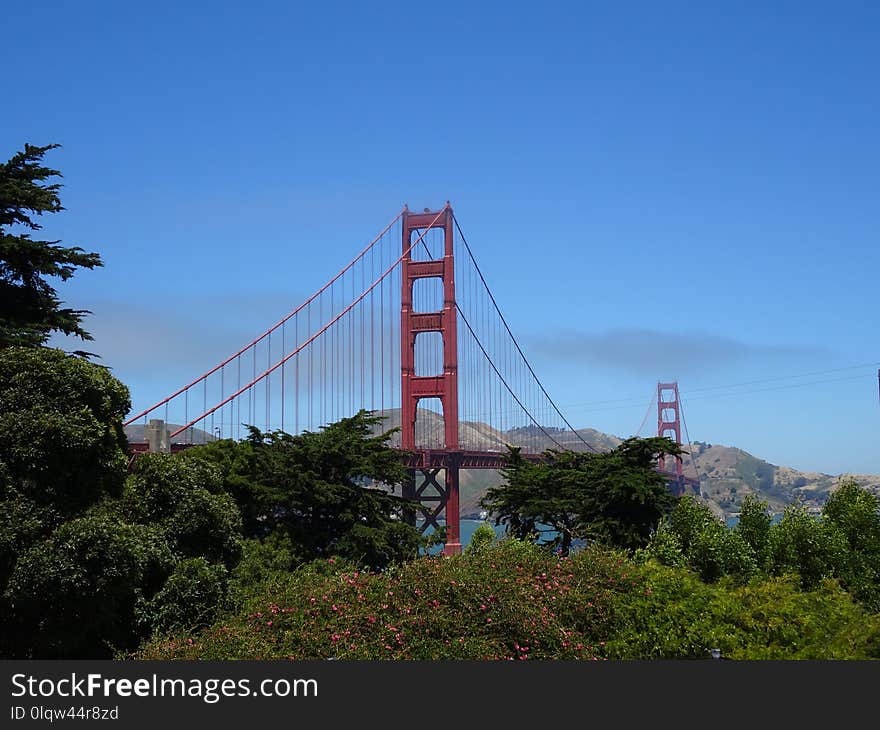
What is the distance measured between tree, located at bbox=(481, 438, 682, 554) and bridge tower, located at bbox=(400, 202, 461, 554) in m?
23.4

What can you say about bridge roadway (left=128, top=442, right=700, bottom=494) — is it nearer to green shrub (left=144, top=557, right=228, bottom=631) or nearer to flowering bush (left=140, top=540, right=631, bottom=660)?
green shrub (left=144, top=557, right=228, bottom=631)

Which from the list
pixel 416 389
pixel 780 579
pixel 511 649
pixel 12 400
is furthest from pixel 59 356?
pixel 416 389

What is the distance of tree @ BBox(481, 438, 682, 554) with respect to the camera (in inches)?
1261

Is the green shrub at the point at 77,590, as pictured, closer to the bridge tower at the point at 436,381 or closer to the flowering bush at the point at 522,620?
the flowering bush at the point at 522,620

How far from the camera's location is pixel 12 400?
19938 millimetres

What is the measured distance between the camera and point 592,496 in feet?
111

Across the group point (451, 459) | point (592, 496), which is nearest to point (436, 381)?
point (451, 459)

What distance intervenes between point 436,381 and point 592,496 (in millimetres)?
33223

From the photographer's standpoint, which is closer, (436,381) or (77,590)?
(77,590)

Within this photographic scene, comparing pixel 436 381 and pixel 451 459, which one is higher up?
pixel 436 381

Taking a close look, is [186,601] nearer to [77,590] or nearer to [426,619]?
[77,590]

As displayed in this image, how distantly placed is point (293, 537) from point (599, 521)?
9976mm

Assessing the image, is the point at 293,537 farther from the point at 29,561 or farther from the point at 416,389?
the point at 416,389

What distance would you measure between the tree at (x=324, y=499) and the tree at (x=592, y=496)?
465 centimetres
